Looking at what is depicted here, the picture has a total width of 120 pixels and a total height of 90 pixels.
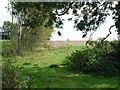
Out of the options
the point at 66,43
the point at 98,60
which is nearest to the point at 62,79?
the point at 98,60

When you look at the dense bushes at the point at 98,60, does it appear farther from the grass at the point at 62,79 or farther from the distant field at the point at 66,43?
the distant field at the point at 66,43

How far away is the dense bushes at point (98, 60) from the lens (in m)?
19.1

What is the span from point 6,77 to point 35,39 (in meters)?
19.2

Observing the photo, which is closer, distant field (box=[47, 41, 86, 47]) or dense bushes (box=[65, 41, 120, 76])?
dense bushes (box=[65, 41, 120, 76])

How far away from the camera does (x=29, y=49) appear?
98.9 ft

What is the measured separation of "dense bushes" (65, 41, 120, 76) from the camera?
1912 centimetres

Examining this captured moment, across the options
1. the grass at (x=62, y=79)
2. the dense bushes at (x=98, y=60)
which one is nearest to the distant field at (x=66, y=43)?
the dense bushes at (x=98, y=60)

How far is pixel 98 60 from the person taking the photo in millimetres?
20062

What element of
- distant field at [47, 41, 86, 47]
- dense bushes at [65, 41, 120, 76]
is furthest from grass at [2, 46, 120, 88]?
distant field at [47, 41, 86, 47]

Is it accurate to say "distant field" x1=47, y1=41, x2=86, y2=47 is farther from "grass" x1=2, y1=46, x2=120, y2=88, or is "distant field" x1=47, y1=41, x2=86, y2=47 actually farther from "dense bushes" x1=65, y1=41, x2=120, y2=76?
"grass" x1=2, y1=46, x2=120, y2=88

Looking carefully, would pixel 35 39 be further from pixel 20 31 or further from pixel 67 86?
pixel 67 86

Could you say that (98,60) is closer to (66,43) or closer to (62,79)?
(62,79)

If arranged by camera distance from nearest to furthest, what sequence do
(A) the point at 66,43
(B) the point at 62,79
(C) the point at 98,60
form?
(B) the point at 62,79 → (C) the point at 98,60 → (A) the point at 66,43

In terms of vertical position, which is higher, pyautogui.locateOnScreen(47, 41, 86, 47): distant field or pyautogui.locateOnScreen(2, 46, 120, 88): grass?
pyautogui.locateOnScreen(47, 41, 86, 47): distant field
